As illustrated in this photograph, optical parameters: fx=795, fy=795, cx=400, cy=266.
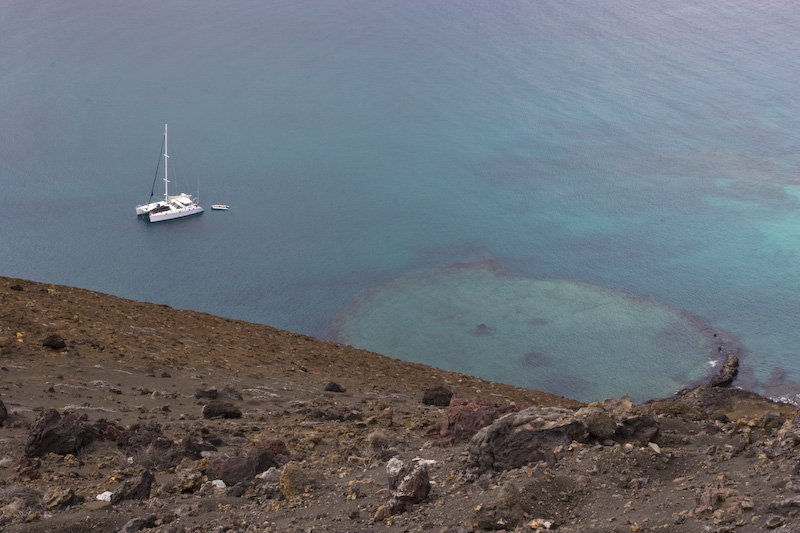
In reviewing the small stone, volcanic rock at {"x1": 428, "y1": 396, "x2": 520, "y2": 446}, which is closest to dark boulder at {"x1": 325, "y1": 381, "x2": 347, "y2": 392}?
volcanic rock at {"x1": 428, "y1": 396, "x2": 520, "y2": 446}

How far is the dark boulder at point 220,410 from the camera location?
18.0 meters

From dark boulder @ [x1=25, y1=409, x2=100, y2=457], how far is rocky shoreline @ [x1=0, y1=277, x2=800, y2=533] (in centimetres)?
Result: 3

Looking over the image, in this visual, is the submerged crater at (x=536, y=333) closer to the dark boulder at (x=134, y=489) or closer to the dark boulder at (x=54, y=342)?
the dark boulder at (x=54, y=342)

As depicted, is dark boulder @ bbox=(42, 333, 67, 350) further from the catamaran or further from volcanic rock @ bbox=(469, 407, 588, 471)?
A: the catamaran

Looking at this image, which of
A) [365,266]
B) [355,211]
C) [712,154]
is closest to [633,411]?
[365,266]

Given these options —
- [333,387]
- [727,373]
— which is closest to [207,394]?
[333,387]

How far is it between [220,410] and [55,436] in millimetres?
4253

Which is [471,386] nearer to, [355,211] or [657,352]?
[657,352]

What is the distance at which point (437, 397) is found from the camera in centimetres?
2259

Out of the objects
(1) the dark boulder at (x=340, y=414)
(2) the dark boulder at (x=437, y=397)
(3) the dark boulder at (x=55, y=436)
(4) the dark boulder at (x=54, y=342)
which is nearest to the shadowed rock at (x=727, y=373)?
(2) the dark boulder at (x=437, y=397)

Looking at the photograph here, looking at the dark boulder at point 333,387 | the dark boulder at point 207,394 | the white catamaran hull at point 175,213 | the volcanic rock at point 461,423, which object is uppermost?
the volcanic rock at point 461,423

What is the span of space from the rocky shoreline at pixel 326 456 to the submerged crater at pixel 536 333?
23795mm

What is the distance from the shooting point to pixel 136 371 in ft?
67.3

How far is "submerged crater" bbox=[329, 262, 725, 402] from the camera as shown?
45.0m
